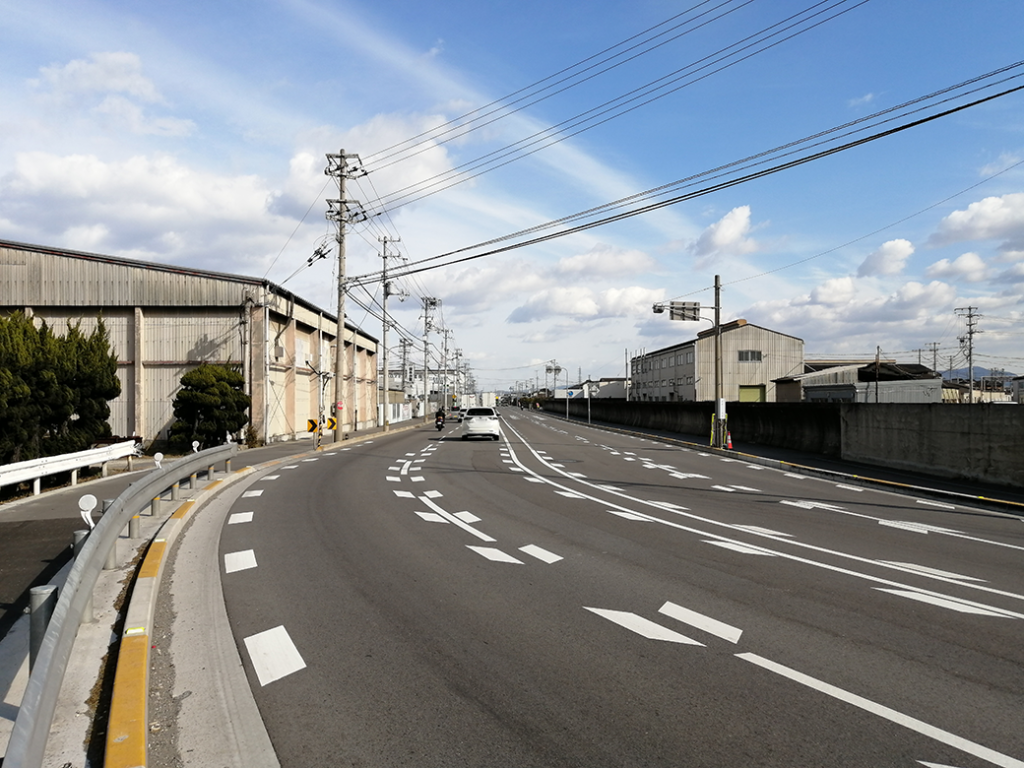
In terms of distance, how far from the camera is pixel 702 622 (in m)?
6.14

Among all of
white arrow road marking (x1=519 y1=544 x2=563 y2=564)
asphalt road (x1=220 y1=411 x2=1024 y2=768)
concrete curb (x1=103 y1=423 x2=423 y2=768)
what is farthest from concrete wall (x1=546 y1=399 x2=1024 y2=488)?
concrete curb (x1=103 y1=423 x2=423 y2=768)

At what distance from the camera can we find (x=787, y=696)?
4.53m

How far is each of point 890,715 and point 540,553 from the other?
204 inches

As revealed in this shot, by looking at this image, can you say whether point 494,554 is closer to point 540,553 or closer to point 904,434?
point 540,553

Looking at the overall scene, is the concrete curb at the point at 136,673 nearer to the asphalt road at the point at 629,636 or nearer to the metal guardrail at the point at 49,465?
the asphalt road at the point at 629,636

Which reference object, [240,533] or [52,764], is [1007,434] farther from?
[52,764]

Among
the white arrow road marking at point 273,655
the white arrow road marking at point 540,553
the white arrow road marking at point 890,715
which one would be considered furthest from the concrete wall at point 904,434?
the white arrow road marking at point 273,655

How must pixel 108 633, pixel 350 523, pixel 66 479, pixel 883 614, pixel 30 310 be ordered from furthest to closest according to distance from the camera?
pixel 30 310, pixel 66 479, pixel 350 523, pixel 883 614, pixel 108 633

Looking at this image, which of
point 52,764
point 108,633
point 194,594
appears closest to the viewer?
point 52,764

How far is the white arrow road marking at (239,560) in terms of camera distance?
8.23 meters

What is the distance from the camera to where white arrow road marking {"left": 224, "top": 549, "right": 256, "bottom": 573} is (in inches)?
324

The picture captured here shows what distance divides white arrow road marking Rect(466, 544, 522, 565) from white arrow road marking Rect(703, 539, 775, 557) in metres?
2.96

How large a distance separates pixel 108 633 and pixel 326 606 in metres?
1.78

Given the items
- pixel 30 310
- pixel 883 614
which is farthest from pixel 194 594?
pixel 30 310
